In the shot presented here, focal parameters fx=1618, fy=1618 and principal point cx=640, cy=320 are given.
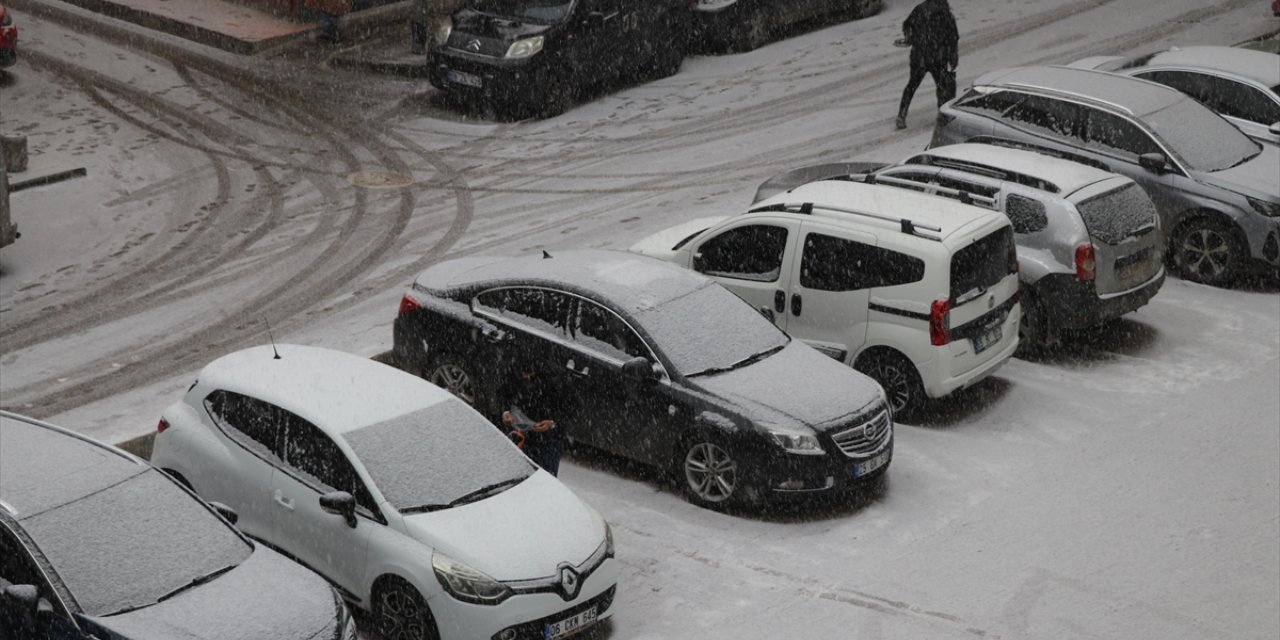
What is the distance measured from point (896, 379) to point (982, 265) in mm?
1095

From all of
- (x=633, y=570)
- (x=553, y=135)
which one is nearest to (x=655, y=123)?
(x=553, y=135)

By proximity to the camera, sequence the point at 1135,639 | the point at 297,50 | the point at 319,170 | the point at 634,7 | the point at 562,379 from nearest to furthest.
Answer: the point at 1135,639 < the point at 562,379 < the point at 319,170 < the point at 634,7 < the point at 297,50

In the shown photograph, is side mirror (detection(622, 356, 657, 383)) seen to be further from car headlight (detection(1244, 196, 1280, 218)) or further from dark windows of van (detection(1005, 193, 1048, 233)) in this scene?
car headlight (detection(1244, 196, 1280, 218))

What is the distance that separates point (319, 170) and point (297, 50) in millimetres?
5725

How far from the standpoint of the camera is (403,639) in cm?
912

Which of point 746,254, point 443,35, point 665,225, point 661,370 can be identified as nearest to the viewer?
point 661,370

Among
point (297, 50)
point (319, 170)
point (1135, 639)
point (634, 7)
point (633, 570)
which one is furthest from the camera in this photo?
point (297, 50)

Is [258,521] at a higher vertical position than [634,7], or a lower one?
lower

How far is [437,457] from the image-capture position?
966cm

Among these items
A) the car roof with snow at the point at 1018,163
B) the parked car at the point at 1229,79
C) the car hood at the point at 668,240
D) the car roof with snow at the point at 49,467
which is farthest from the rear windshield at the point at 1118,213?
the car roof with snow at the point at 49,467

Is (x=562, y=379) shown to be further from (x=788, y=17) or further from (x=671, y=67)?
(x=788, y=17)

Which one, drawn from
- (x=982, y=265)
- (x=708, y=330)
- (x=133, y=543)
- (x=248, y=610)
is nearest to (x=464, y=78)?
(x=982, y=265)

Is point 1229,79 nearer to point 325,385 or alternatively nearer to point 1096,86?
point 1096,86

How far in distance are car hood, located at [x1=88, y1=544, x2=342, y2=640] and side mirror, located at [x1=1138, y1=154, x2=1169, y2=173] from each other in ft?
32.1
